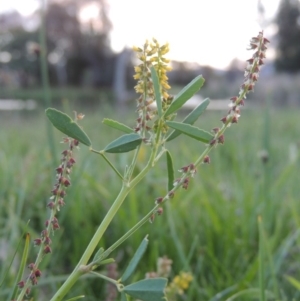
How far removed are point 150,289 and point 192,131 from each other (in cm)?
12

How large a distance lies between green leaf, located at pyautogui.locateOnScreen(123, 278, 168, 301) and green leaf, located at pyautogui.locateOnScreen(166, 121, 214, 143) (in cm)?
11

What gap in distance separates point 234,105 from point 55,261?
0.75 metres

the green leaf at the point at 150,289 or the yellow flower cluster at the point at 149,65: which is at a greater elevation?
the yellow flower cluster at the point at 149,65

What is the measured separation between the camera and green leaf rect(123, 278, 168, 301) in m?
0.34

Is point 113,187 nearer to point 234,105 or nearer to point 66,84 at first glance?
point 234,105

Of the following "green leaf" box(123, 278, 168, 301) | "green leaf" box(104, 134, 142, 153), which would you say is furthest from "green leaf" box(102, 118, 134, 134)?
"green leaf" box(123, 278, 168, 301)

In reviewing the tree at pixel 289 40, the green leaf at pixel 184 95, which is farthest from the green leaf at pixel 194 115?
the tree at pixel 289 40

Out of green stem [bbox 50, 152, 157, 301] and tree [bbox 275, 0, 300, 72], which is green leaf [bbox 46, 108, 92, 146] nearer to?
green stem [bbox 50, 152, 157, 301]

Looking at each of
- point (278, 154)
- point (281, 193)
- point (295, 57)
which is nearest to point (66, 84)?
point (295, 57)

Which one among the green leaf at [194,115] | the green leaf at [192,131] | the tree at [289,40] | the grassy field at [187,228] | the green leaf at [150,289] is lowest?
the grassy field at [187,228]

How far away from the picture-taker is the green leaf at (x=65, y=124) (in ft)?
1.21

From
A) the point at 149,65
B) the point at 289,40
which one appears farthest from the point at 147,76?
the point at 289,40

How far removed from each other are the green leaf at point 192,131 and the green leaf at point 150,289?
110 millimetres

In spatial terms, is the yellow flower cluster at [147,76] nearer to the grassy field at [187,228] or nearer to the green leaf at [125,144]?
the green leaf at [125,144]
